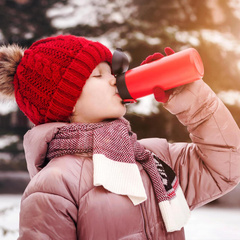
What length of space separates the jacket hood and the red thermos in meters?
0.24

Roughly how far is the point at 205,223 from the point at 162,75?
1.61 m

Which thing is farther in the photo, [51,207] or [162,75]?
[162,75]

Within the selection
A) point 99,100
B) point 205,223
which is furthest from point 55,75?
point 205,223

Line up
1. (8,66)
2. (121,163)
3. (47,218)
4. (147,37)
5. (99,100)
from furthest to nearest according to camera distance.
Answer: (147,37) < (8,66) < (99,100) < (121,163) < (47,218)

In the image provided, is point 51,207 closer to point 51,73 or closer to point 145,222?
point 145,222

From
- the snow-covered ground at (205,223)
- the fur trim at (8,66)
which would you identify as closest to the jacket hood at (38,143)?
the fur trim at (8,66)

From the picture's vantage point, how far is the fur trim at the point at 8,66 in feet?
3.51

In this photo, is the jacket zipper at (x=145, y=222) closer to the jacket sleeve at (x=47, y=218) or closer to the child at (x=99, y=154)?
the child at (x=99, y=154)

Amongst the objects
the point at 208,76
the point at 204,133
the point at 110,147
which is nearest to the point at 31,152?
the point at 110,147

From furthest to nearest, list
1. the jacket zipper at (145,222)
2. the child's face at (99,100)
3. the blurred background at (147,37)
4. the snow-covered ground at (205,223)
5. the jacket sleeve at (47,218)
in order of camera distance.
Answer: the blurred background at (147,37) → the snow-covered ground at (205,223) → the child's face at (99,100) → the jacket zipper at (145,222) → the jacket sleeve at (47,218)

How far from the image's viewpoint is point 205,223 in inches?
84.7

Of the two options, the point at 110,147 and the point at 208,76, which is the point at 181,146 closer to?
the point at 110,147

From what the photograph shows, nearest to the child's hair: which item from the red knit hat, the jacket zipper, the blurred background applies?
the red knit hat

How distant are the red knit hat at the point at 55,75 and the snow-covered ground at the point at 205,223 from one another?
46.1 inches
